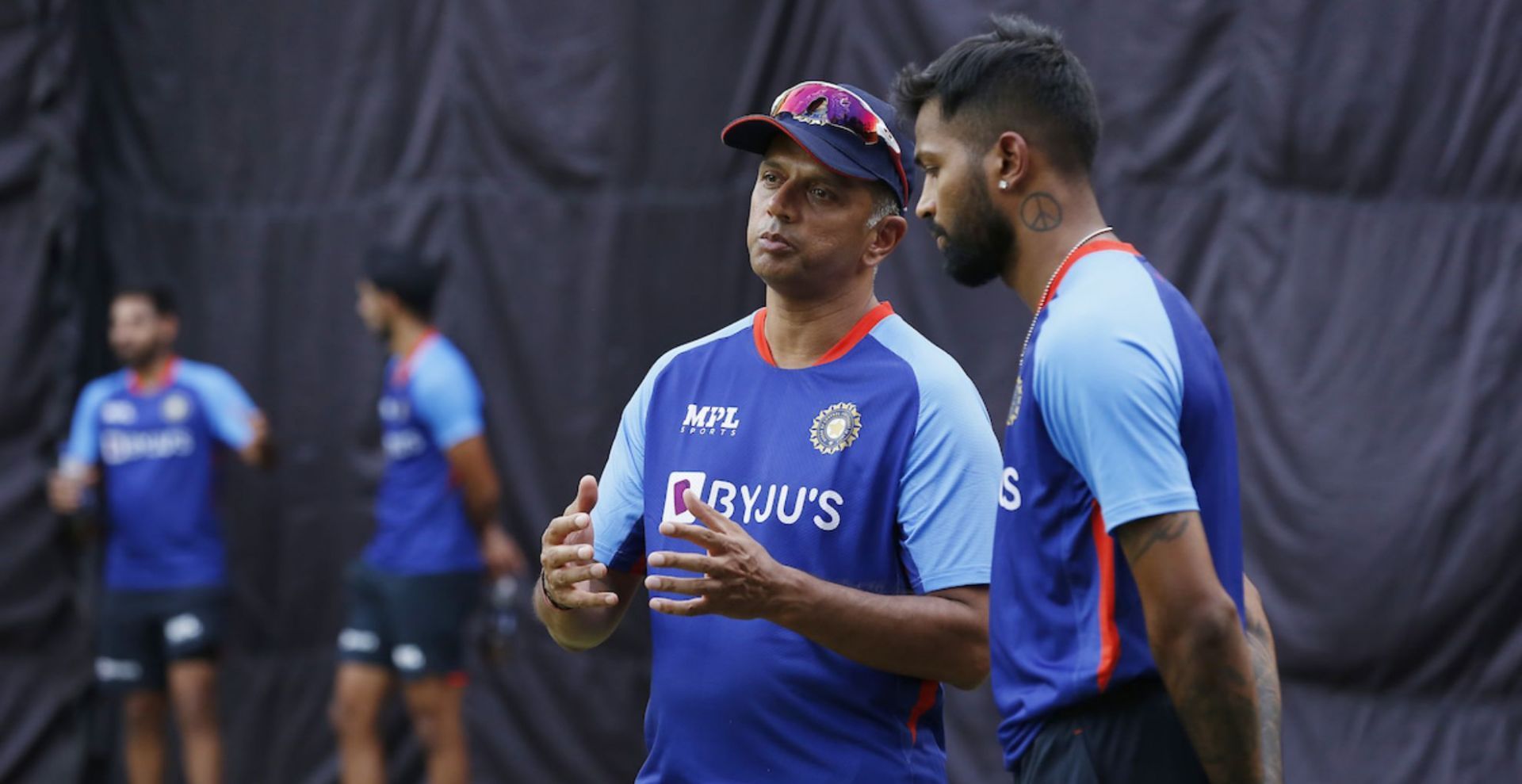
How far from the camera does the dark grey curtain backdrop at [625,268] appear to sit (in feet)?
16.7

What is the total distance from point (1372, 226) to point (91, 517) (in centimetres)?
536

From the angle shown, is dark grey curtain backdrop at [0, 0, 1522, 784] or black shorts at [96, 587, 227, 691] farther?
black shorts at [96, 587, 227, 691]

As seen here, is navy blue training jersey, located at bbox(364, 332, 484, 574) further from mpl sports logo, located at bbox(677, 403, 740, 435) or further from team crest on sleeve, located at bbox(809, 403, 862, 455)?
team crest on sleeve, located at bbox(809, 403, 862, 455)

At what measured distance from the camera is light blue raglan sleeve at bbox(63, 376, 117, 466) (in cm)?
679

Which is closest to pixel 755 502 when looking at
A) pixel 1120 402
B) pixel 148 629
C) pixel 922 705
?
pixel 922 705

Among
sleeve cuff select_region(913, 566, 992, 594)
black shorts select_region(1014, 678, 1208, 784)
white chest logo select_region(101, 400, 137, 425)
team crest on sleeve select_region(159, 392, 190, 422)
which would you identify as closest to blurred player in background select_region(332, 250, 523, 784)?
team crest on sleeve select_region(159, 392, 190, 422)

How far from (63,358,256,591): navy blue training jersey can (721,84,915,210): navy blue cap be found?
4.48 meters

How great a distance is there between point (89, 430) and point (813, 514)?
5.15 metres

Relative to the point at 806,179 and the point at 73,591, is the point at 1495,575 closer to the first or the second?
the point at 806,179

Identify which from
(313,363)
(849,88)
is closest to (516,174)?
(313,363)

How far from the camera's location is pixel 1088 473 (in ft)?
6.76

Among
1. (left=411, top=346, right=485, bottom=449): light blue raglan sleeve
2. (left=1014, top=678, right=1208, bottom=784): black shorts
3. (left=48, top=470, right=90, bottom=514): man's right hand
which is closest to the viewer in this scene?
(left=1014, top=678, right=1208, bottom=784): black shorts

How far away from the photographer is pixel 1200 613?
197 cm

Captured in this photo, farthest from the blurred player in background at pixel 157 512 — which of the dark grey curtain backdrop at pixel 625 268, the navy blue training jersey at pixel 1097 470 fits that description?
the navy blue training jersey at pixel 1097 470
